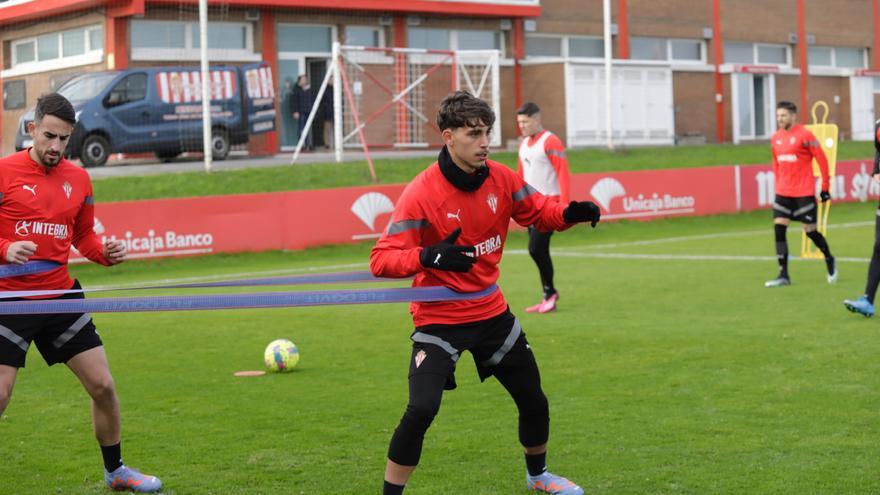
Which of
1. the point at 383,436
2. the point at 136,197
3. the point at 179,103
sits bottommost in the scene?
the point at 383,436

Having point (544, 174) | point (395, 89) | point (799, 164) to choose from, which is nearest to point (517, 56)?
point (395, 89)

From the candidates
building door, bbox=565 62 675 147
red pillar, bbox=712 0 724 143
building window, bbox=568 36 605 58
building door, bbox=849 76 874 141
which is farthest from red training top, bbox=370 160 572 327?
building door, bbox=849 76 874 141

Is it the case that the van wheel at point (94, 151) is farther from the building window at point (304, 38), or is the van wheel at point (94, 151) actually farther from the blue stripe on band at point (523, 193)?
the blue stripe on band at point (523, 193)

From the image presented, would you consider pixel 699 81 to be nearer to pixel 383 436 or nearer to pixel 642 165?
pixel 642 165

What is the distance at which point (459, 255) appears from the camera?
5379mm

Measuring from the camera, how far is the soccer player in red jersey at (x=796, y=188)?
15.3 meters

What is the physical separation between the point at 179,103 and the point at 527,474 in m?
23.5

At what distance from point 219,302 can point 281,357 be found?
435 centimetres

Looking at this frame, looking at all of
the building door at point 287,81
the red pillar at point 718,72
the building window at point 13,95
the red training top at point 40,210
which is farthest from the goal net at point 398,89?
the red training top at point 40,210

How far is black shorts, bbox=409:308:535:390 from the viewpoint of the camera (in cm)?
579

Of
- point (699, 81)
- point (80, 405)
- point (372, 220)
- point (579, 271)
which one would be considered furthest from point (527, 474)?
point (699, 81)

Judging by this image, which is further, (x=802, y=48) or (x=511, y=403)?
(x=802, y=48)

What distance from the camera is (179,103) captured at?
2861 cm

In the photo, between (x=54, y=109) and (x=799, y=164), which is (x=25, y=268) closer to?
(x=54, y=109)
